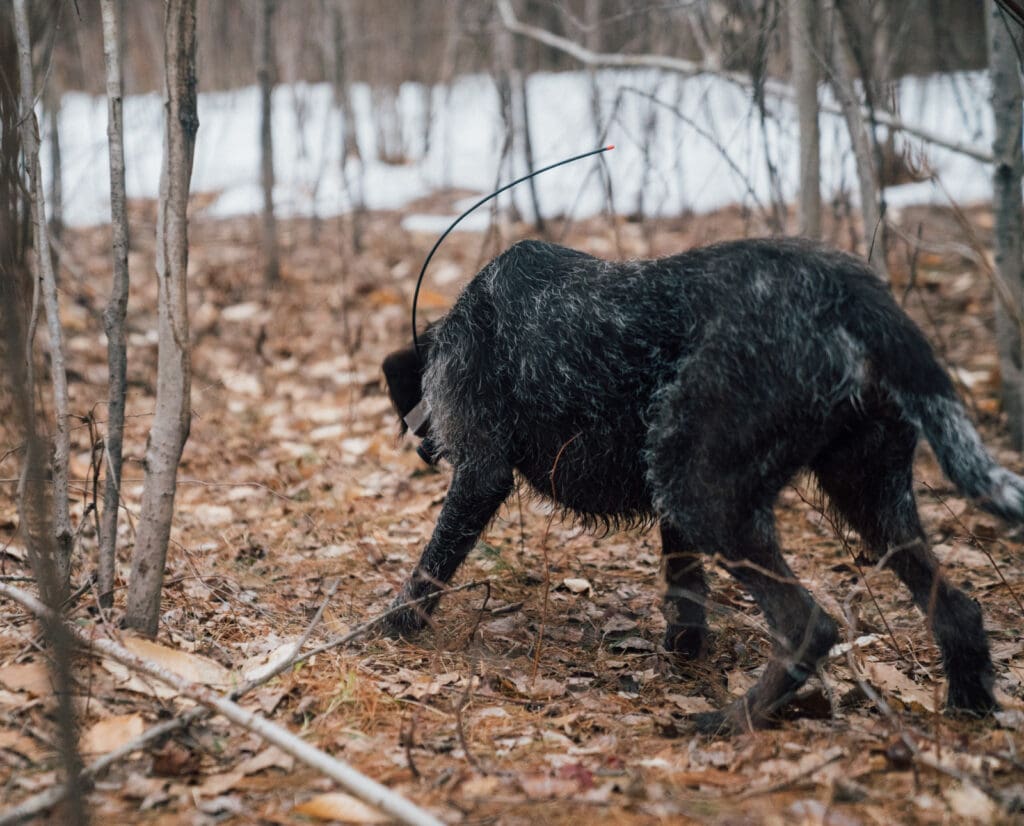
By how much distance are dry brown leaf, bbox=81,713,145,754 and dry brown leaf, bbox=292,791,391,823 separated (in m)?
0.66

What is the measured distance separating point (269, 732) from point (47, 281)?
6.39 feet

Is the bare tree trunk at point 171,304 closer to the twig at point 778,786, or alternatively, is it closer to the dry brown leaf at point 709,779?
the dry brown leaf at point 709,779

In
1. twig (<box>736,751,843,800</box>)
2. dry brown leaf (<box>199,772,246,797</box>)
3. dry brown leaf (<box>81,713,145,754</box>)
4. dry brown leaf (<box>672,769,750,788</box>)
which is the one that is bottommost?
dry brown leaf (<box>672,769,750,788</box>)

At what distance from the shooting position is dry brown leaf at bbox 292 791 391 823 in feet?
8.60

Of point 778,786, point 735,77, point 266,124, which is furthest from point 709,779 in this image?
point 266,124

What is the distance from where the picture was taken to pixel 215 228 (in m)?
11.3

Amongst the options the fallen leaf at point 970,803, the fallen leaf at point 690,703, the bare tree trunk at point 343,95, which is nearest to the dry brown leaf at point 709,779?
the fallen leaf at point 970,803

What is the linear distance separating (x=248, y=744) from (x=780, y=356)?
216cm

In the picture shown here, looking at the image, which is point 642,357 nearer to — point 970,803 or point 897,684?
point 897,684

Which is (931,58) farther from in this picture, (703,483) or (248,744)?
(248,744)

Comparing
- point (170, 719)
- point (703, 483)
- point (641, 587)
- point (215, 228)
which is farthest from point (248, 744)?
point (215, 228)

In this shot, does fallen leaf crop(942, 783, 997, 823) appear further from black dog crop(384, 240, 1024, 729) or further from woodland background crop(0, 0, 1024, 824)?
black dog crop(384, 240, 1024, 729)

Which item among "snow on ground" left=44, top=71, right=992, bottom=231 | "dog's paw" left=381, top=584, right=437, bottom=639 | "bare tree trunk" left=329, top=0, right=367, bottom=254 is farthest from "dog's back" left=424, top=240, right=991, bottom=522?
"bare tree trunk" left=329, top=0, right=367, bottom=254

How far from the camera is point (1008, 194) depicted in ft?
18.7
